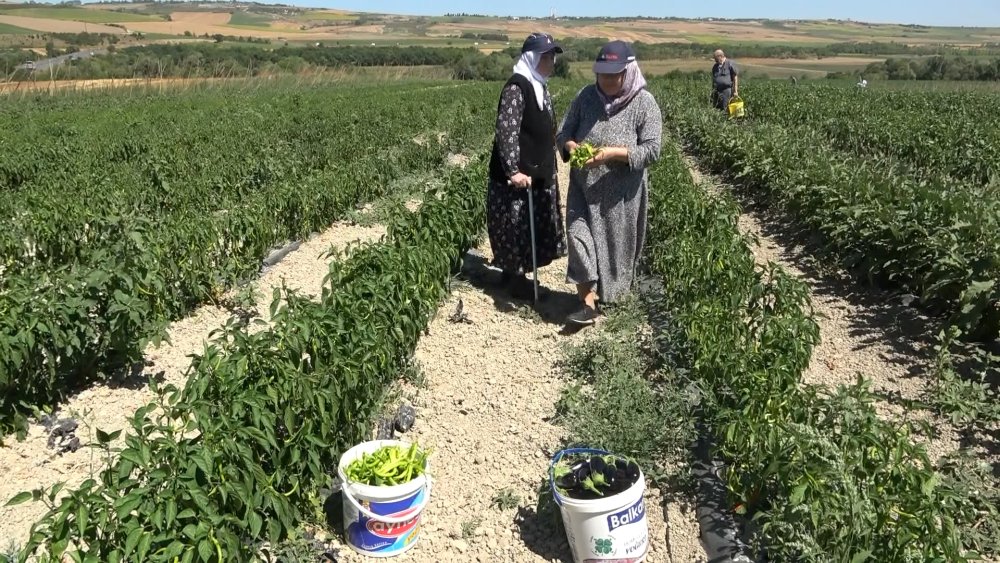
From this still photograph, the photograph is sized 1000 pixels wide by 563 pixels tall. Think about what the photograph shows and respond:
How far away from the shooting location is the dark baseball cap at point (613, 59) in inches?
193

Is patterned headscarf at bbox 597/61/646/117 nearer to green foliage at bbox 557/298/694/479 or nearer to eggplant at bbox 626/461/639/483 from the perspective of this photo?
green foliage at bbox 557/298/694/479

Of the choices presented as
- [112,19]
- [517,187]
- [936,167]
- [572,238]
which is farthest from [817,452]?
[112,19]

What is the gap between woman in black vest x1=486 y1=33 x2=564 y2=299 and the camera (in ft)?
17.9

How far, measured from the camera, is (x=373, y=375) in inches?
146

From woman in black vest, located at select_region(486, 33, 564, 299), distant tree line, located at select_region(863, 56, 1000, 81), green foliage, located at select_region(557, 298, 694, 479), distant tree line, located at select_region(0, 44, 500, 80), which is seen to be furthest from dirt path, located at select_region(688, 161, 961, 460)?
distant tree line, located at select_region(863, 56, 1000, 81)

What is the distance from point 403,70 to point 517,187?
41.3m

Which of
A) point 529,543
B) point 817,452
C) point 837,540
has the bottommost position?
point 529,543

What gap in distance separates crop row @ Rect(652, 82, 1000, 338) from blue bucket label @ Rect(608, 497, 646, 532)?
8.61ft

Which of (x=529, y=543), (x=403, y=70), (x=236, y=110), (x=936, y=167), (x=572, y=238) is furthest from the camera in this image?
(x=403, y=70)

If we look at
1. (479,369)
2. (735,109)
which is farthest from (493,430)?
(735,109)

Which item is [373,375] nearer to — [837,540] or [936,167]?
[837,540]

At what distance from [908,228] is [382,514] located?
170 inches

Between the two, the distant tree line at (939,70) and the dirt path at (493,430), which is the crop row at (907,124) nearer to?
the dirt path at (493,430)

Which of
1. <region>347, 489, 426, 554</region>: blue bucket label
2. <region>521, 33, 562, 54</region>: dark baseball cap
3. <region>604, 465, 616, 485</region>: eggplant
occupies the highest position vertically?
<region>521, 33, 562, 54</region>: dark baseball cap
